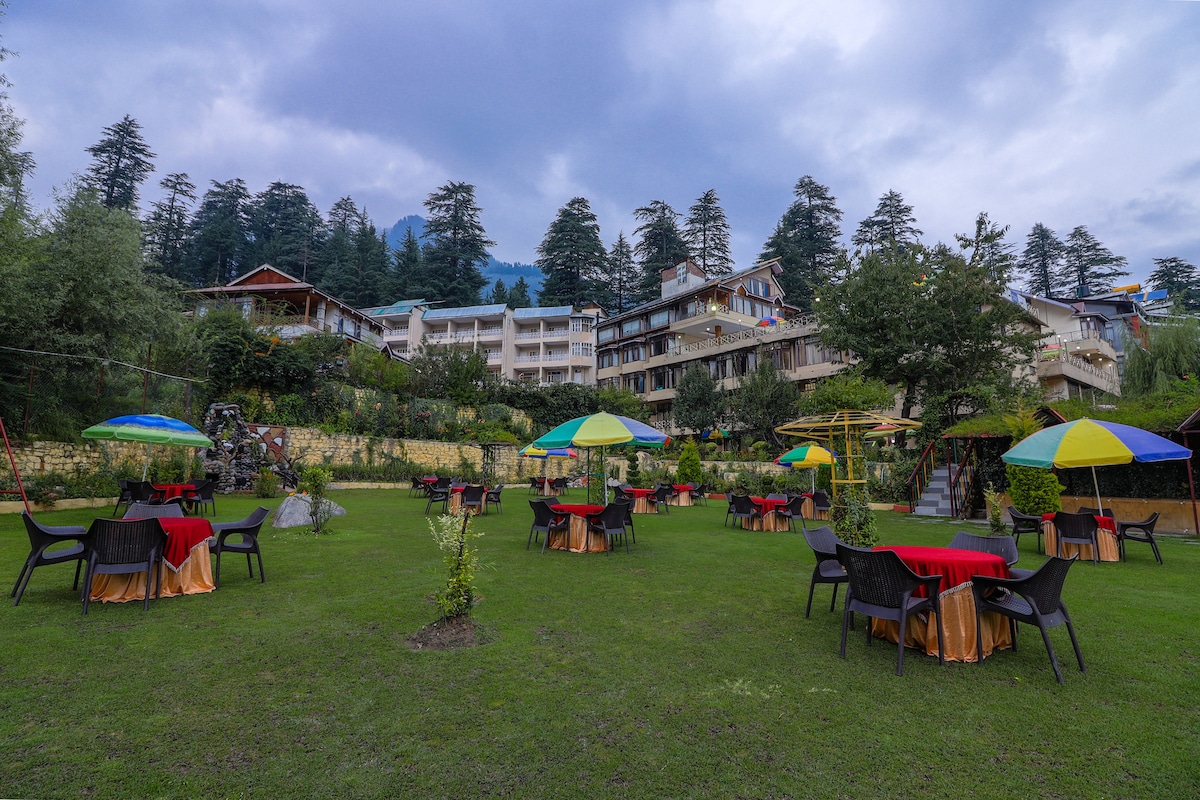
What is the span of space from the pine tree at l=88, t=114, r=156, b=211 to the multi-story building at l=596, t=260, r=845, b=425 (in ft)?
136

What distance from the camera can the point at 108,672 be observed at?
3656 millimetres

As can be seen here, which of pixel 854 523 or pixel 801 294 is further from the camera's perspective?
pixel 801 294

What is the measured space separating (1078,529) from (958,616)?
585 cm

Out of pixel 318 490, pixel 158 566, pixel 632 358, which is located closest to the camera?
pixel 158 566

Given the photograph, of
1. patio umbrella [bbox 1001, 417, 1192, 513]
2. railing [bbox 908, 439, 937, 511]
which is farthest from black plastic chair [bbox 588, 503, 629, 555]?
railing [bbox 908, 439, 937, 511]

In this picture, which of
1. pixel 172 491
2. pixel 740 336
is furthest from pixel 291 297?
pixel 740 336

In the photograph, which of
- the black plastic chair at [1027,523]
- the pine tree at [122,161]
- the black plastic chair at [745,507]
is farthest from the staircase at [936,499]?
the pine tree at [122,161]

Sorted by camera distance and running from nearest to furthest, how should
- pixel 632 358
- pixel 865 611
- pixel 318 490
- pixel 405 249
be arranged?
pixel 865 611 → pixel 318 490 → pixel 632 358 → pixel 405 249

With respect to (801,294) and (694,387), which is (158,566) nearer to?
(694,387)

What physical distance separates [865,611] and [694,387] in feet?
90.7

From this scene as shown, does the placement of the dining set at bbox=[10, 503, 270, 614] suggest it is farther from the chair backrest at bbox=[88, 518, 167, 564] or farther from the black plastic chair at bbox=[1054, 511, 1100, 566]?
the black plastic chair at bbox=[1054, 511, 1100, 566]

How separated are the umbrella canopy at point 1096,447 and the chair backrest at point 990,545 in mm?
3304

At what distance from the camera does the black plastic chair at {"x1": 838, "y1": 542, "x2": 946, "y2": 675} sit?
3.97 m

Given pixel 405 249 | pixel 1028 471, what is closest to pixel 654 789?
pixel 1028 471
